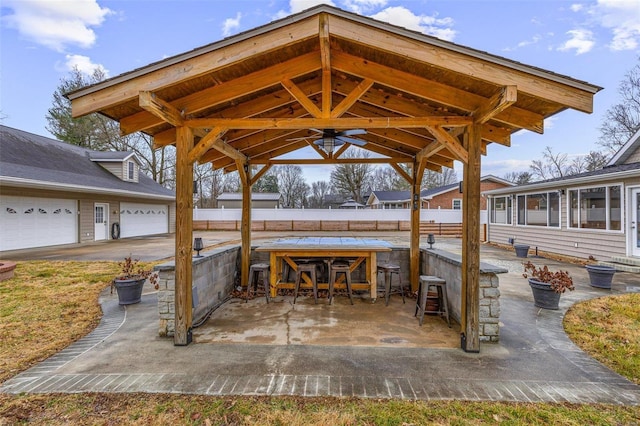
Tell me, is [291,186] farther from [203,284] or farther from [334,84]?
[334,84]

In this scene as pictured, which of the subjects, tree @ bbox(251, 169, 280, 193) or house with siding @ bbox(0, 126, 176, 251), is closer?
house with siding @ bbox(0, 126, 176, 251)

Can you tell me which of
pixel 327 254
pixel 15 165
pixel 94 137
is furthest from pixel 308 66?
pixel 94 137

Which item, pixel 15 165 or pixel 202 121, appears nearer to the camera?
pixel 202 121

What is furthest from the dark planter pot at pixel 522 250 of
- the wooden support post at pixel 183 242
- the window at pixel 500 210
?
the wooden support post at pixel 183 242

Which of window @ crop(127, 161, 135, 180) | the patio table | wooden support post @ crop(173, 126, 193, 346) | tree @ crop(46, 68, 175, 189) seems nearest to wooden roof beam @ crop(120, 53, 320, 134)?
wooden support post @ crop(173, 126, 193, 346)

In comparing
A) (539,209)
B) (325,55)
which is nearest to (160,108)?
(325,55)

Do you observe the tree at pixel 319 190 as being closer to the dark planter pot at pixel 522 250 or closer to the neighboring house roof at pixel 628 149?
the dark planter pot at pixel 522 250

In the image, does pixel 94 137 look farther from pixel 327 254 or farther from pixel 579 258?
pixel 579 258

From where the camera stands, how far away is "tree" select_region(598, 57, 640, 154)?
16.8 metres

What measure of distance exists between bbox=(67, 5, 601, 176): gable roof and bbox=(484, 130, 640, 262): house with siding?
6.54 metres

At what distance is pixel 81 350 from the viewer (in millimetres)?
2975

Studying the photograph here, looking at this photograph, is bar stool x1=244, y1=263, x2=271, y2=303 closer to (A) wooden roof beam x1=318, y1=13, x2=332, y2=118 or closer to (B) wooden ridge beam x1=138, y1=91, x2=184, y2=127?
(B) wooden ridge beam x1=138, y1=91, x2=184, y2=127

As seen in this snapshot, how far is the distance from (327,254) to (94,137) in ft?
67.9

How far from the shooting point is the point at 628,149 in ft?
31.0
